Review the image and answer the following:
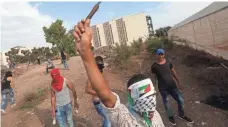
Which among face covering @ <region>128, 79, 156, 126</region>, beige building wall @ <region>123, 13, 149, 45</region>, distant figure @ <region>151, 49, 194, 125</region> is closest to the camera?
face covering @ <region>128, 79, 156, 126</region>

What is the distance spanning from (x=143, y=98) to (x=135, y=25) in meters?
49.7

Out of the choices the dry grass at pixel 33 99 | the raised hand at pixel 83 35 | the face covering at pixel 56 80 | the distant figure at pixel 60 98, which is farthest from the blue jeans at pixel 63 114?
the dry grass at pixel 33 99

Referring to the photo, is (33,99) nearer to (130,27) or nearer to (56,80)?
(56,80)

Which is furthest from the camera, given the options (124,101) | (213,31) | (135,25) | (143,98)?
(135,25)

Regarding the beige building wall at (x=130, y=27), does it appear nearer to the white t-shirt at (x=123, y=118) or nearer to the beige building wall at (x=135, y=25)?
the beige building wall at (x=135, y=25)

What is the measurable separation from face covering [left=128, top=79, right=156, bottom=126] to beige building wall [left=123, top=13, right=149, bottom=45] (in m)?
48.2

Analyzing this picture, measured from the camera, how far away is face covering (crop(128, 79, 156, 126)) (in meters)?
1.73

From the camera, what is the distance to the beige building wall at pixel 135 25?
50094mm

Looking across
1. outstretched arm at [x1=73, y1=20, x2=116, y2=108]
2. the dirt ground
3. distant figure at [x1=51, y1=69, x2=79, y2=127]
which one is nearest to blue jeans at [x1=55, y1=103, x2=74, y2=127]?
distant figure at [x1=51, y1=69, x2=79, y2=127]

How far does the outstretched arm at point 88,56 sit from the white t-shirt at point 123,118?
0.39 feet

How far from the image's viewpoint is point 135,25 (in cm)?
5069

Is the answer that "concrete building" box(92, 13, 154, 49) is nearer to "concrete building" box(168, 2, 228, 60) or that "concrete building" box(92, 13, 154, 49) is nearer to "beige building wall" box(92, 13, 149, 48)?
"beige building wall" box(92, 13, 149, 48)

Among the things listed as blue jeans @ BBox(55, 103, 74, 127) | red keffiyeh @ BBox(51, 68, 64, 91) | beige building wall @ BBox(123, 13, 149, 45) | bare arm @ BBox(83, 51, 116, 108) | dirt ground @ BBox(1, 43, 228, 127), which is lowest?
dirt ground @ BBox(1, 43, 228, 127)

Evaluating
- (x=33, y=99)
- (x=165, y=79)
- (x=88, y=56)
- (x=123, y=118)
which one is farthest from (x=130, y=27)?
(x=88, y=56)
